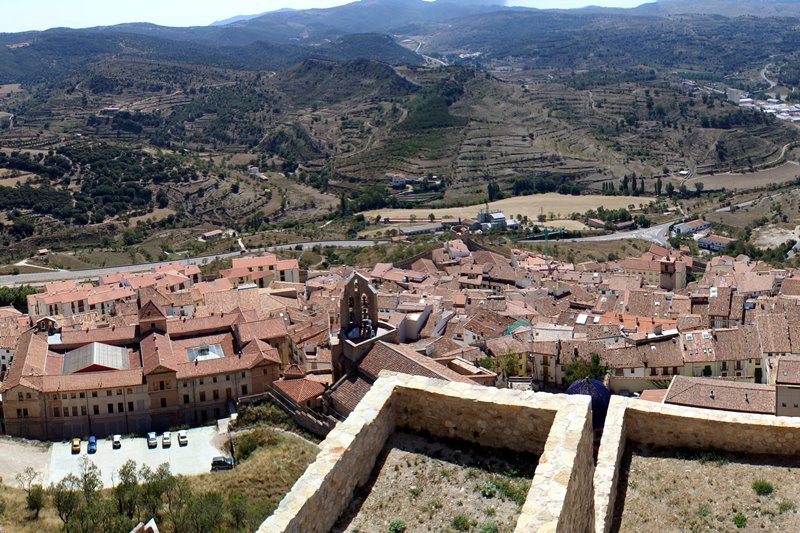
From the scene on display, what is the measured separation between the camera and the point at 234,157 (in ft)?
407

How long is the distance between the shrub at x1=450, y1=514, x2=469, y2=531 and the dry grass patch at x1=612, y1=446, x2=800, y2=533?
2.08 m

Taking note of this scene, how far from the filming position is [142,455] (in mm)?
27109

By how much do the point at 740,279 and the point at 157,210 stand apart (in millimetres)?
65117

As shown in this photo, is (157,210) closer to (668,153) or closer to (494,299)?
(494,299)

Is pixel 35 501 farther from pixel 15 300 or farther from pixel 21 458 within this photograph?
pixel 15 300

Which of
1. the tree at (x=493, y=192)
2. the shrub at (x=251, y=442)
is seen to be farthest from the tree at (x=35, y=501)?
the tree at (x=493, y=192)

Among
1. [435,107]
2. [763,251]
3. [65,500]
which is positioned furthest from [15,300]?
[435,107]

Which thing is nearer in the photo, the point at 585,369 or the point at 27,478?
the point at 27,478

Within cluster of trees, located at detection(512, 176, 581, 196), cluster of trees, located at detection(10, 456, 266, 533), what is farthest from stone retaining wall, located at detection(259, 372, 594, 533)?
cluster of trees, located at detection(512, 176, 581, 196)

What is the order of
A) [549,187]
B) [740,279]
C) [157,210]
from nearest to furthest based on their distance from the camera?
[740,279], [157,210], [549,187]

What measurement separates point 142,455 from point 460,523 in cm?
2349

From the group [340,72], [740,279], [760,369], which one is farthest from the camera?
[340,72]

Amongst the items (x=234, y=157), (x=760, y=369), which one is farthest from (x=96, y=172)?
(x=760, y=369)

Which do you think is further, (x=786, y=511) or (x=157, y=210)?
(x=157, y=210)
